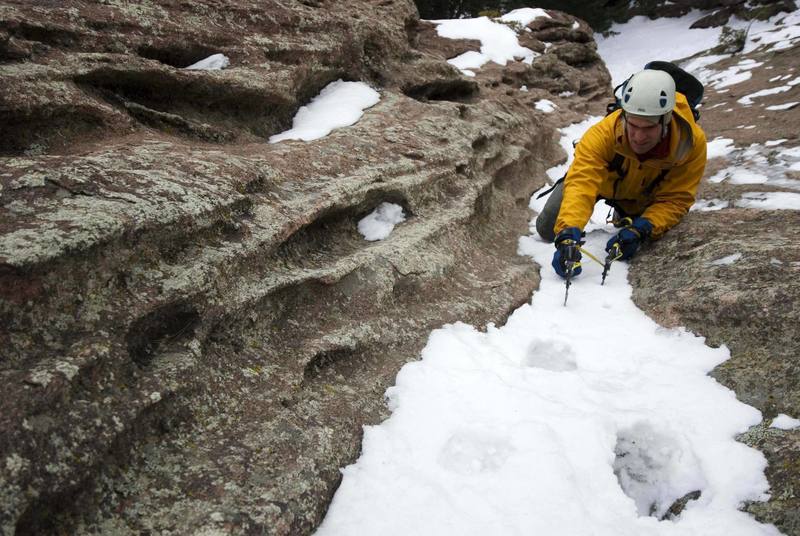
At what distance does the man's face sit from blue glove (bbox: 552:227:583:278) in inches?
46.8

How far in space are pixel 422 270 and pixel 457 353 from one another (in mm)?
1103

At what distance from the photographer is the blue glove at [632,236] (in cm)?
597

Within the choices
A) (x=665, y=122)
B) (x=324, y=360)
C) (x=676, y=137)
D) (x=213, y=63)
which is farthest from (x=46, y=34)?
(x=676, y=137)

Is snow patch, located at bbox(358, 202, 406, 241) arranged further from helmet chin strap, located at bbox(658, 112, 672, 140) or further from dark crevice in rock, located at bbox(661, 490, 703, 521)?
dark crevice in rock, located at bbox(661, 490, 703, 521)

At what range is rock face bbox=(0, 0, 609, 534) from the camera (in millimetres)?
2699

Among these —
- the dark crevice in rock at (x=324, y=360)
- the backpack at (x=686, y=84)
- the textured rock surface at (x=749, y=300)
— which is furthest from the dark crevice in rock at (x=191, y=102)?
the textured rock surface at (x=749, y=300)

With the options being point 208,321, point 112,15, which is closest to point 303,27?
point 112,15

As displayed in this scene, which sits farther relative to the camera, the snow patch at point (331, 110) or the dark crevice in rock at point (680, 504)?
the snow patch at point (331, 110)

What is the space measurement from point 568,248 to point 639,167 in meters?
1.55

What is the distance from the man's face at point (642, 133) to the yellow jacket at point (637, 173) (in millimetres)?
159

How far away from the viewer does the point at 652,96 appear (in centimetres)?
517

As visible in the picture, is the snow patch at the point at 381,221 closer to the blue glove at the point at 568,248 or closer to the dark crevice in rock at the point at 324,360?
the dark crevice in rock at the point at 324,360

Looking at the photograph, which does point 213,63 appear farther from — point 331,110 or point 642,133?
point 642,133

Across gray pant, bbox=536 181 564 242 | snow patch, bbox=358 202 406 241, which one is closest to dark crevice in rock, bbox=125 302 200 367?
snow patch, bbox=358 202 406 241
